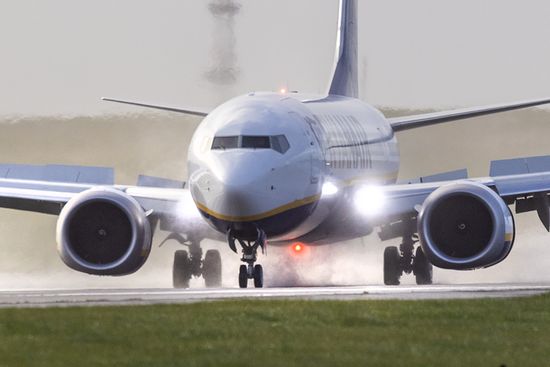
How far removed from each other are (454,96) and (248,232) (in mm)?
16497

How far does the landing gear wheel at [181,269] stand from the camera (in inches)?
1491

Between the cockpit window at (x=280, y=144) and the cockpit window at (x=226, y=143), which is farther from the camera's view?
the cockpit window at (x=280, y=144)

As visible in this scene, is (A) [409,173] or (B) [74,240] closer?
(B) [74,240]

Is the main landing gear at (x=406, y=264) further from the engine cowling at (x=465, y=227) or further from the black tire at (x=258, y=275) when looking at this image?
the black tire at (x=258, y=275)

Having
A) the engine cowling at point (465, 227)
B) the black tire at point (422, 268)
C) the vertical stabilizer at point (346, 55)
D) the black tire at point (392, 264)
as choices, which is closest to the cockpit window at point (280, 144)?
the engine cowling at point (465, 227)

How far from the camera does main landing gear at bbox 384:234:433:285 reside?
38.7 meters

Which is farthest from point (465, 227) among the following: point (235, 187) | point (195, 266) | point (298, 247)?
point (195, 266)

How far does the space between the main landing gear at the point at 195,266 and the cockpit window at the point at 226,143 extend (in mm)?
6807

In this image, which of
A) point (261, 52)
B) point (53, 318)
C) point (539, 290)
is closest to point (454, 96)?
point (261, 52)

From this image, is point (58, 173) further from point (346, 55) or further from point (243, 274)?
point (346, 55)

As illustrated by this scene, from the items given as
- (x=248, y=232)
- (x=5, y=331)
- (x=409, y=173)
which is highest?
(x=409, y=173)

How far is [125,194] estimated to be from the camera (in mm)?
34125

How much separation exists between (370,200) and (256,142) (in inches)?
214

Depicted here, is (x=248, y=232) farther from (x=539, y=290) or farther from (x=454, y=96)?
(x=454, y=96)
